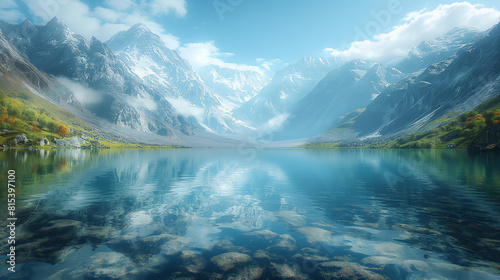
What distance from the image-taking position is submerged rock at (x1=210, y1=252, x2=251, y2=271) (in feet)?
50.3

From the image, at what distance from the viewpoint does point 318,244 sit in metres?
18.7

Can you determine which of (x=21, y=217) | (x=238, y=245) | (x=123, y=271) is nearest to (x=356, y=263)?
(x=238, y=245)

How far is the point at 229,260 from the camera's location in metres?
16.0

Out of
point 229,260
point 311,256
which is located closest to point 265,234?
point 311,256

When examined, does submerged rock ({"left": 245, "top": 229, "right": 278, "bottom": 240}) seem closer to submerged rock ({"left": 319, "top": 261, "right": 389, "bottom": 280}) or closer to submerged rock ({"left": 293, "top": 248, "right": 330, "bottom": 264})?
submerged rock ({"left": 293, "top": 248, "right": 330, "bottom": 264})

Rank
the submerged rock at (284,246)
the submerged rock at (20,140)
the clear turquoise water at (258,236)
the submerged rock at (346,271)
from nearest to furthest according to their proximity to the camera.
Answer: the submerged rock at (346,271) < the clear turquoise water at (258,236) < the submerged rock at (284,246) < the submerged rock at (20,140)

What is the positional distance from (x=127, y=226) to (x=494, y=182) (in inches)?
2291

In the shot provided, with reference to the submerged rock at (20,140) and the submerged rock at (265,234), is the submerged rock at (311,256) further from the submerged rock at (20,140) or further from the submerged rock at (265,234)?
the submerged rock at (20,140)

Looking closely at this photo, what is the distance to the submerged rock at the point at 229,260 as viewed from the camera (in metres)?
15.3

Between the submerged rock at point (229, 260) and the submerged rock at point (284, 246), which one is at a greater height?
the submerged rock at point (284, 246)

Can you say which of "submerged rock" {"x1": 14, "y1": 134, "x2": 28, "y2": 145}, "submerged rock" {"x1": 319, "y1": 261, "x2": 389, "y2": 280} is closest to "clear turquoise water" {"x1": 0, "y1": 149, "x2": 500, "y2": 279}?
"submerged rock" {"x1": 319, "y1": 261, "x2": 389, "y2": 280}

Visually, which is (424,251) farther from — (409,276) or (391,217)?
(391,217)

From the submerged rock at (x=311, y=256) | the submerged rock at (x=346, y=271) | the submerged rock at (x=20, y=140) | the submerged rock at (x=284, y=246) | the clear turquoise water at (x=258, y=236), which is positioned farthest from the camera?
the submerged rock at (x=20, y=140)

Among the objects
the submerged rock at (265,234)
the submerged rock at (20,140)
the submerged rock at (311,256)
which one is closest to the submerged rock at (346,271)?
the submerged rock at (311,256)
